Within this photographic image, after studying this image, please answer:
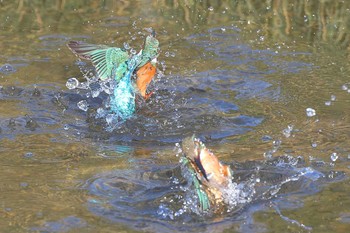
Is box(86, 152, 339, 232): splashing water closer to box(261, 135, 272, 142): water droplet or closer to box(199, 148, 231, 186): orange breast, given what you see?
box(199, 148, 231, 186): orange breast

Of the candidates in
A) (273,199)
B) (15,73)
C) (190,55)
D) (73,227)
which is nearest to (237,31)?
(190,55)

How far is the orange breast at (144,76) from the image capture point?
228 inches

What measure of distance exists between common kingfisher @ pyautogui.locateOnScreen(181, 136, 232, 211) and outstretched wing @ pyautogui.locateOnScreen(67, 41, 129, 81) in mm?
1843

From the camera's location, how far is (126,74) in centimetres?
584

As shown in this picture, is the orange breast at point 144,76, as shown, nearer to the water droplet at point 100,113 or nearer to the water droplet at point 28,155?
the water droplet at point 100,113

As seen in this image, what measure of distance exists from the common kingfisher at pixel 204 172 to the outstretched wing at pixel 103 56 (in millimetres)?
1843

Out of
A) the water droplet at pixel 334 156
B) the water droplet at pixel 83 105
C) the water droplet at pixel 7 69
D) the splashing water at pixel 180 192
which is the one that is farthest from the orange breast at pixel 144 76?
the water droplet at pixel 334 156

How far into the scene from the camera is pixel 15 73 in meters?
6.54

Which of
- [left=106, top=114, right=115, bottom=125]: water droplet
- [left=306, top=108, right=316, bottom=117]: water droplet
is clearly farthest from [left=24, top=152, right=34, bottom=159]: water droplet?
[left=306, top=108, right=316, bottom=117]: water droplet

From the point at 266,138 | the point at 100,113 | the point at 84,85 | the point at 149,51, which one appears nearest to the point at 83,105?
the point at 100,113

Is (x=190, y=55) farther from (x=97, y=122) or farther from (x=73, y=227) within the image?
(x=73, y=227)

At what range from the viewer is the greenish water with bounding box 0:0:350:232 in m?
4.23

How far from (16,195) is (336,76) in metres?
3.00

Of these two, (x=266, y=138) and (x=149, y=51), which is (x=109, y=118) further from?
(x=266, y=138)
